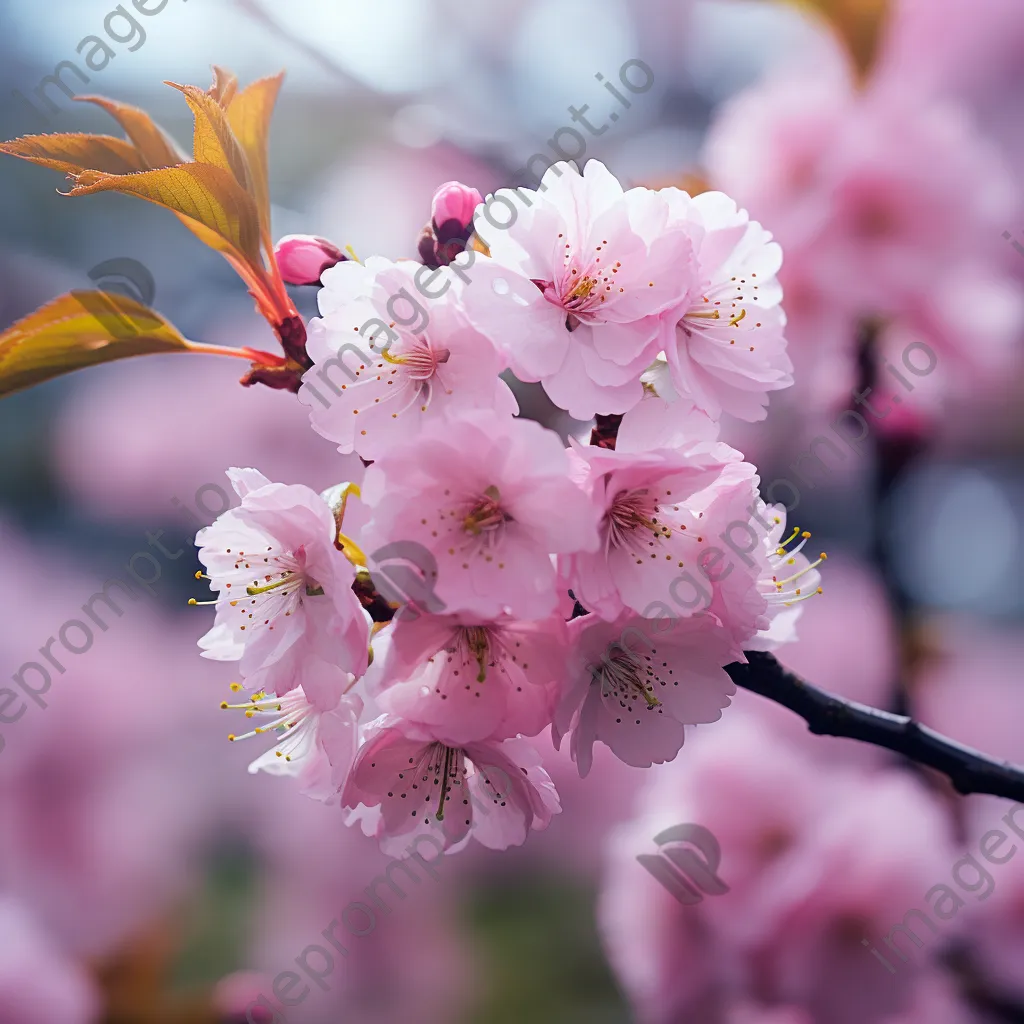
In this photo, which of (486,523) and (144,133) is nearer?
(486,523)

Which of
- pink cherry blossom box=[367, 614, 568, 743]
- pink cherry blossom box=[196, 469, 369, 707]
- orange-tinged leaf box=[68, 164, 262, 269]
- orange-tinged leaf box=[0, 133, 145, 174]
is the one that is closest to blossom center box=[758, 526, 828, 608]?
pink cherry blossom box=[367, 614, 568, 743]

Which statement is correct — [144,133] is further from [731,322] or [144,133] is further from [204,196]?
[731,322]

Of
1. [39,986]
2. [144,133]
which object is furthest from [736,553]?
[39,986]

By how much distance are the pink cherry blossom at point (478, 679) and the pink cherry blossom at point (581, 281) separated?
131mm

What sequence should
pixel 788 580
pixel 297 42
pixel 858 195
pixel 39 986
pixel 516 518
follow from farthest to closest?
pixel 858 195
pixel 39 986
pixel 297 42
pixel 788 580
pixel 516 518

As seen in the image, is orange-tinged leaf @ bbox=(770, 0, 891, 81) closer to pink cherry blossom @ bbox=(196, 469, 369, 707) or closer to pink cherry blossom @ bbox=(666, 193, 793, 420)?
Answer: pink cherry blossom @ bbox=(666, 193, 793, 420)

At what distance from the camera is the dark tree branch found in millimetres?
569

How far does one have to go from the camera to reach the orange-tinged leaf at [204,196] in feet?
1.72

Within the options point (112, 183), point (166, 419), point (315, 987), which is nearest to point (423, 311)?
point (112, 183)

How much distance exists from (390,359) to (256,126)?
234 mm

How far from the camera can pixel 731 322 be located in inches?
23.2

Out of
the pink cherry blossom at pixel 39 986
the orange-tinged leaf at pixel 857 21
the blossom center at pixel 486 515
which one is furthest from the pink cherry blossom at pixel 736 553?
the pink cherry blossom at pixel 39 986

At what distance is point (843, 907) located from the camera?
1.09 m

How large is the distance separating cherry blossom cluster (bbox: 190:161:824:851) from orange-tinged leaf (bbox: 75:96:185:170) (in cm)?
20
